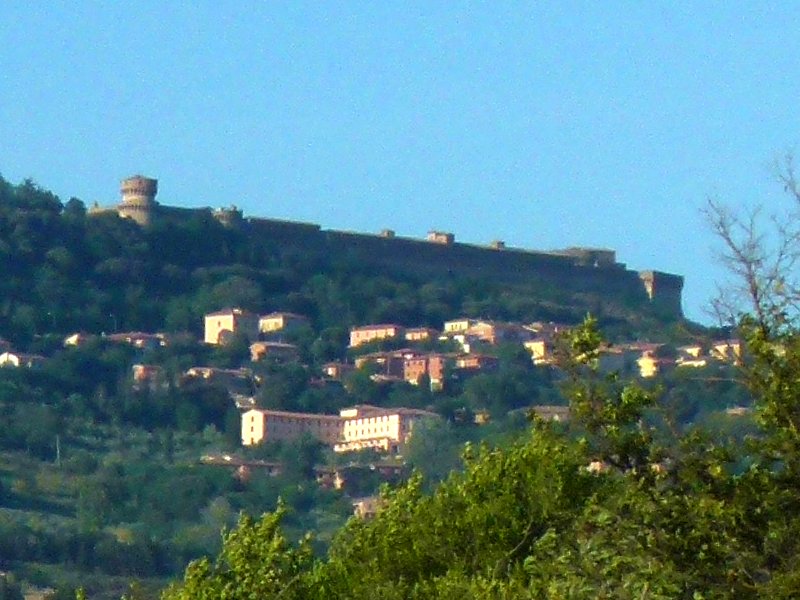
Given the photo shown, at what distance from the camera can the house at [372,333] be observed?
7531cm

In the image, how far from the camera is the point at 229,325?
74.1 m

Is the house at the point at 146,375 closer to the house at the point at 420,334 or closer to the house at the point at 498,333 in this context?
the house at the point at 420,334

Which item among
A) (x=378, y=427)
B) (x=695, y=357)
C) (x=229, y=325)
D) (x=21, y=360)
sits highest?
(x=229, y=325)

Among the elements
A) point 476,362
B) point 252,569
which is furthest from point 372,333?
point 252,569

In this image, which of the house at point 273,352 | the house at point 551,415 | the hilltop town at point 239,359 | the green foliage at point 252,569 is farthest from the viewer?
the house at point 273,352

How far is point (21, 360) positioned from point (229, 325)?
429 inches

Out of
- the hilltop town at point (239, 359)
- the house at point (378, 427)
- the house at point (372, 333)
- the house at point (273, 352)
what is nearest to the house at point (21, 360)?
the hilltop town at point (239, 359)

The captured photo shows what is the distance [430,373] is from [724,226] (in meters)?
63.9

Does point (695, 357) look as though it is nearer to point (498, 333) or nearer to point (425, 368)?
point (425, 368)

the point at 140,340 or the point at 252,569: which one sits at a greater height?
the point at 140,340

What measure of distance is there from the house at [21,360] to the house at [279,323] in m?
11.2

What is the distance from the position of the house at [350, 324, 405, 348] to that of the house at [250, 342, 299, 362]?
302 cm

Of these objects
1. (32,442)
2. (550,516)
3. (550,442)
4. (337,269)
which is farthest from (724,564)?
(337,269)

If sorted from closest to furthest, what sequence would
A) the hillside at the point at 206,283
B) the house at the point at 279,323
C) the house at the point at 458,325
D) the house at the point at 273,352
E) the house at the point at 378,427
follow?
the house at the point at 378,427
the house at the point at 273,352
the hillside at the point at 206,283
the house at the point at 279,323
the house at the point at 458,325
